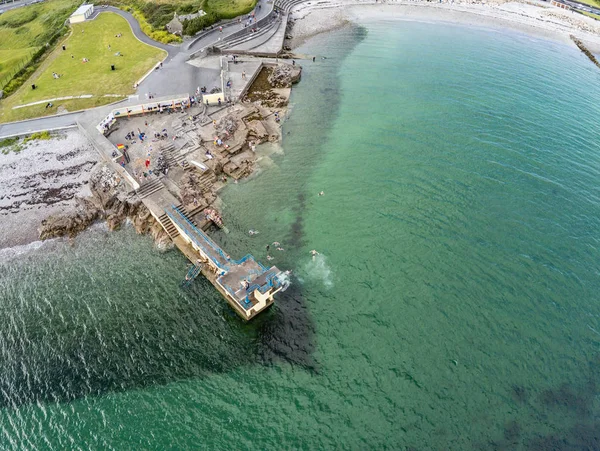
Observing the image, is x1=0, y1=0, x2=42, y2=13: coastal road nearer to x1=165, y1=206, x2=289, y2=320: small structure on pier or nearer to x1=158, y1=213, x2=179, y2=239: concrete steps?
x1=158, y1=213, x2=179, y2=239: concrete steps

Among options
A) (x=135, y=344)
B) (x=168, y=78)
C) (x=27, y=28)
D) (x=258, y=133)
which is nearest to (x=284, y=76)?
(x=258, y=133)

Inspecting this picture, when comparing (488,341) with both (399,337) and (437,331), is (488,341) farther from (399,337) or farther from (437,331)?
(399,337)

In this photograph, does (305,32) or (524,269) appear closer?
(524,269)

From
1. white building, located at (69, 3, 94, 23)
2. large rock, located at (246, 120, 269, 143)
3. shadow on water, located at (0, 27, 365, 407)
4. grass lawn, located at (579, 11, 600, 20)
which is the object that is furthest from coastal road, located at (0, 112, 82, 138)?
grass lawn, located at (579, 11, 600, 20)

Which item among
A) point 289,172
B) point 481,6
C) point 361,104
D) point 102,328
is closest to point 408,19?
point 481,6

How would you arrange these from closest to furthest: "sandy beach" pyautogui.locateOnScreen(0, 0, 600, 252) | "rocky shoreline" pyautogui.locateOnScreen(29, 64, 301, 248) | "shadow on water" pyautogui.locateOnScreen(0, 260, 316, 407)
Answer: "shadow on water" pyautogui.locateOnScreen(0, 260, 316, 407)
"rocky shoreline" pyautogui.locateOnScreen(29, 64, 301, 248)
"sandy beach" pyautogui.locateOnScreen(0, 0, 600, 252)

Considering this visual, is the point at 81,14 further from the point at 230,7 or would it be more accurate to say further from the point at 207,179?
the point at 207,179

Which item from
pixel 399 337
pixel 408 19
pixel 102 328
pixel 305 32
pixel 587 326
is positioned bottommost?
pixel 102 328
